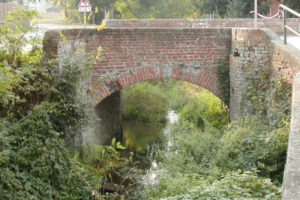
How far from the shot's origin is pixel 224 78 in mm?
10672

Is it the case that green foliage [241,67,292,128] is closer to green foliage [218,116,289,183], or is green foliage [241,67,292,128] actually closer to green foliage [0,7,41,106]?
green foliage [218,116,289,183]

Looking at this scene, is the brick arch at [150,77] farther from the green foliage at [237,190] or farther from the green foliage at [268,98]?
the green foliage at [237,190]

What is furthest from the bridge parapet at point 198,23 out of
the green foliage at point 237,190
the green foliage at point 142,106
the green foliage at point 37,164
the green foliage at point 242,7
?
the green foliage at point 237,190

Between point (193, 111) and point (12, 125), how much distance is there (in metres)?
8.60

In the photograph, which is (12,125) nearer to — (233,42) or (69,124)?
(69,124)

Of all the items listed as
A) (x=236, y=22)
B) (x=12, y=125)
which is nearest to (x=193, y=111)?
(x=236, y=22)

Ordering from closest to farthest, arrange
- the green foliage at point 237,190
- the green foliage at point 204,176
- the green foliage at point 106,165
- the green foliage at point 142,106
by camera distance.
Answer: the green foliage at point 237,190, the green foliage at point 204,176, the green foliage at point 106,165, the green foliage at point 142,106

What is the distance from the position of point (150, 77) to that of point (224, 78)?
1.76m

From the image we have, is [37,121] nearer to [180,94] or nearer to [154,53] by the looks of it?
[154,53]

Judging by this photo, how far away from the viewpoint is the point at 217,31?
1049cm

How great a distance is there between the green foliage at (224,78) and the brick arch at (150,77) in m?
0.12

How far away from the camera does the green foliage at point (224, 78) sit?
10.6 m

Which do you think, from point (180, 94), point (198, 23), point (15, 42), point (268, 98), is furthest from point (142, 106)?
point (15, 42)

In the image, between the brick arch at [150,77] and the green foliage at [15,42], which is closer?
the green foliage at [15,42]
